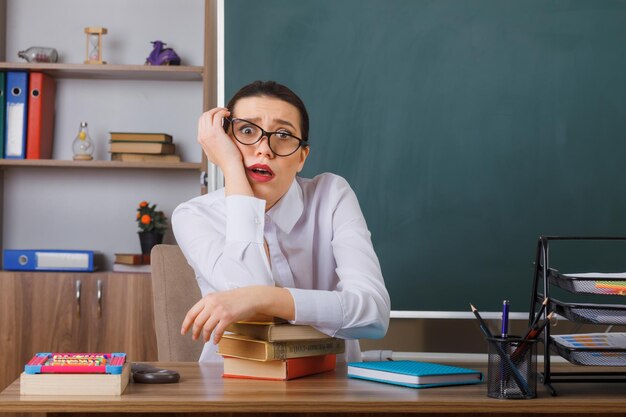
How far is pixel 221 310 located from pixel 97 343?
1.94m

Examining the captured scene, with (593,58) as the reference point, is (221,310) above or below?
below

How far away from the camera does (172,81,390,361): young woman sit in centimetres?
146

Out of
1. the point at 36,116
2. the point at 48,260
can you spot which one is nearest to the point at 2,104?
the point at 36,116

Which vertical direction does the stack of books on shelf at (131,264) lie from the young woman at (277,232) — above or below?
below

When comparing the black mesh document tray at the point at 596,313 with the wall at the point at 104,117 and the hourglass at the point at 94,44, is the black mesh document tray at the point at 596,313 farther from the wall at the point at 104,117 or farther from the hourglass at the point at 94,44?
the hourglass at the point at 94,44

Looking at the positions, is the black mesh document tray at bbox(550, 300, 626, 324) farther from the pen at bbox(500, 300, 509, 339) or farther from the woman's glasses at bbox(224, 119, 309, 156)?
the woman's glasses at bbox(224, 119, 309, 156)

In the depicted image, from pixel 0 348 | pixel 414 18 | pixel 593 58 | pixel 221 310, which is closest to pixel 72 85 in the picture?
pixel 0 348

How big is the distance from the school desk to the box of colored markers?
0.02 m

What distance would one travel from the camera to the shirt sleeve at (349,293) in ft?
4.68

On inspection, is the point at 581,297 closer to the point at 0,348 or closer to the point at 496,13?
the point at 496,13

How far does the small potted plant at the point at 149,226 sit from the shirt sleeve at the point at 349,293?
1.56 metres

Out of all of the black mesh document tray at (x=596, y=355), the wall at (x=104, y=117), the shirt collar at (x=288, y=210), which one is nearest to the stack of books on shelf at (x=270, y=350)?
the black mesh document tray at (x=596, y=355)

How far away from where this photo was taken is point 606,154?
2758mm

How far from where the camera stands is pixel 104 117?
356 centimetres
